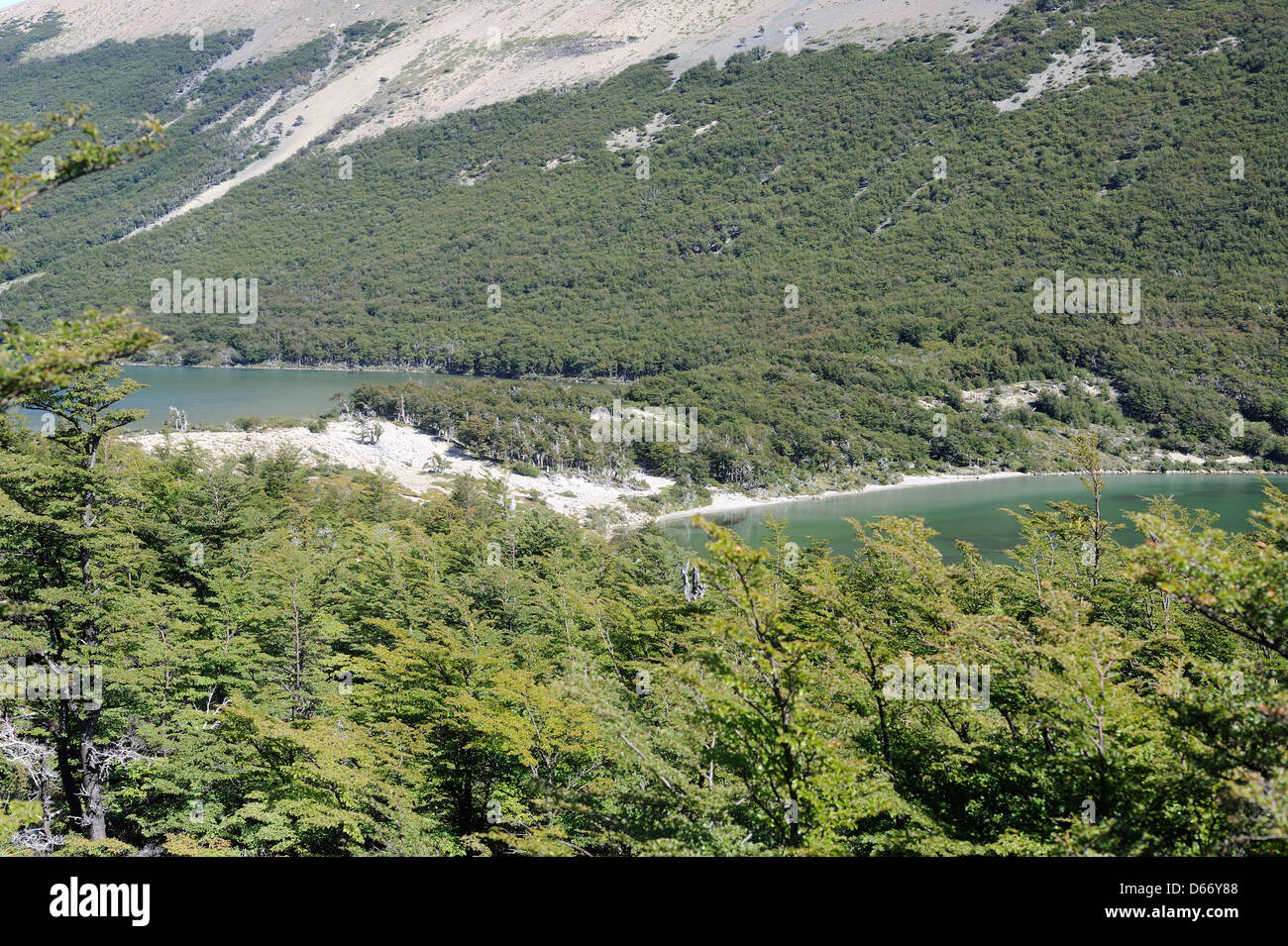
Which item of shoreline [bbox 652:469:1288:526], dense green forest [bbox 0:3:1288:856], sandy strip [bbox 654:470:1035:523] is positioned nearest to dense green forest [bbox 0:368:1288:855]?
dense green forest [bbox 0:3:1288:856]

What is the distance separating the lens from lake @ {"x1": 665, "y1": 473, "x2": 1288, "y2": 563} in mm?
72006

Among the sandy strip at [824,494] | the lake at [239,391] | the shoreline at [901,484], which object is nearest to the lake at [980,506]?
the shoreline at [901,484]

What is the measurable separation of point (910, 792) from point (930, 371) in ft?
452

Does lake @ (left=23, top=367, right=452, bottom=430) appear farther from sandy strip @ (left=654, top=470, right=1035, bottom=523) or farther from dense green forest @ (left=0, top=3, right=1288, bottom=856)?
dense green forest @ (left=0, top=3, right=1288, bottom=856)

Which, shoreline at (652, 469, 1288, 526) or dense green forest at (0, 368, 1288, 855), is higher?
shoreline at (652, 469, 1288, 526)

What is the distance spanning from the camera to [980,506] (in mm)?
90625

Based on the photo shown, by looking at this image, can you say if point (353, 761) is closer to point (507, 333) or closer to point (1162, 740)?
point (1162, 740)

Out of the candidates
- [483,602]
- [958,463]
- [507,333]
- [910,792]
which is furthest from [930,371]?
[910,792]

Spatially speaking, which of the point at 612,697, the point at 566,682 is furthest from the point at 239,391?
the point at 612,697

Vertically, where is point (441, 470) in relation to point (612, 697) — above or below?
above

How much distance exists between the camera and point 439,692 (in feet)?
52.3

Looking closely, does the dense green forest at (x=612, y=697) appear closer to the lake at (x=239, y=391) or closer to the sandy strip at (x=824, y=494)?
the sandy strip at (x=824, y=494)

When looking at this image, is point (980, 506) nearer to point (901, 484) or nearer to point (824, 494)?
point (901, 484)

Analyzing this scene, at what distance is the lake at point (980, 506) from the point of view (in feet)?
236
